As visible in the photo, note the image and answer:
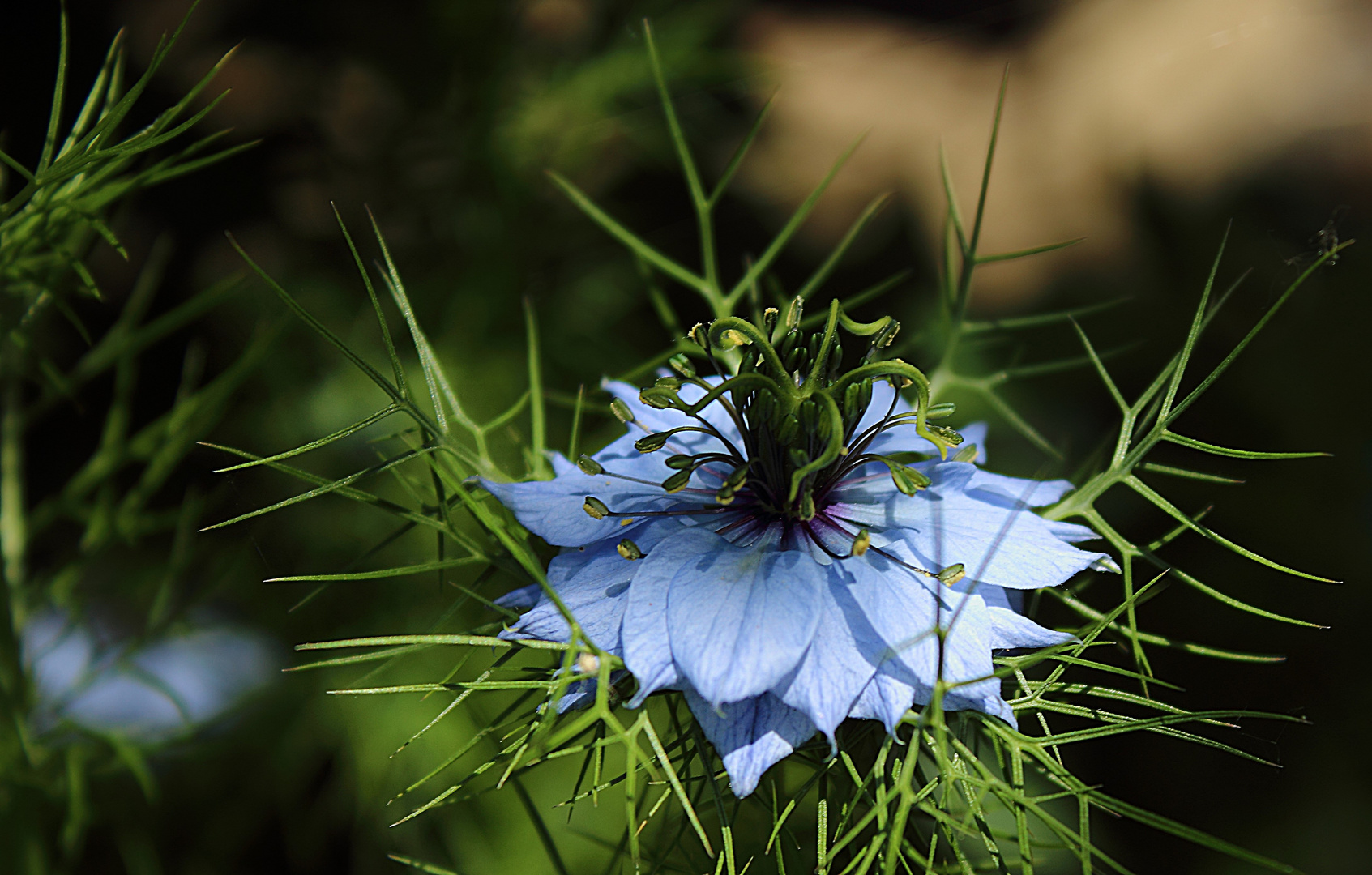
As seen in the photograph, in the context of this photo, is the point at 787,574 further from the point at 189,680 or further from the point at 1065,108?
the point at 1065,108

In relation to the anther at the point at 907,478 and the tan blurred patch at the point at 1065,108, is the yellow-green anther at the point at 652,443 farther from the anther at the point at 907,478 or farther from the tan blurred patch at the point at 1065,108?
the tan blurred patch at the point at 1065,108

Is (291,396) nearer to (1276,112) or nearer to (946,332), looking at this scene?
(946,332)

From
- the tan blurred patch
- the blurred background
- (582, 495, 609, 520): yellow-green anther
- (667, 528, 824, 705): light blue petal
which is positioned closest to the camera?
(667, 528, 824, 705): light blue petal

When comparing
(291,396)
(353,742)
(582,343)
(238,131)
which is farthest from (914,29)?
(353,742)

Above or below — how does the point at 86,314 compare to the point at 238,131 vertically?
below

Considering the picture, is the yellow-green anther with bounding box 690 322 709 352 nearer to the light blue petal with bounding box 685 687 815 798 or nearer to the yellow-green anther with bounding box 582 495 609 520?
the yellow-green anther with bounding box 582 495 609 520

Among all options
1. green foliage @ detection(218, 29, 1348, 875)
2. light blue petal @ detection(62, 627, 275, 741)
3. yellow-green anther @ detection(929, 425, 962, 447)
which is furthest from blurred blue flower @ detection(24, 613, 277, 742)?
yellow-green anther @ detection(929, 425, 962, 447)

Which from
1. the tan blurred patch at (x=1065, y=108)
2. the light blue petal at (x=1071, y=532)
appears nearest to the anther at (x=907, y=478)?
the light blue petal at (x=1071, y=532)
